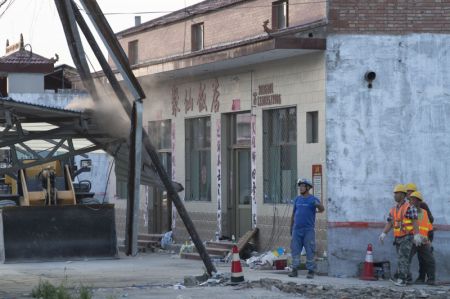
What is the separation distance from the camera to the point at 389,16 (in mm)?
21047

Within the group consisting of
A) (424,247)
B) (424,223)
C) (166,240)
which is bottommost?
(166,240)

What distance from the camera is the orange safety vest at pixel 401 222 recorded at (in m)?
19.5

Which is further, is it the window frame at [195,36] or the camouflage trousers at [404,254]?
the window frame at [195,36]

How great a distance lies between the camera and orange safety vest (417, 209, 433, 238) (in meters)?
19.6

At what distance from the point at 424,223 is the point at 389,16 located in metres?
4.24

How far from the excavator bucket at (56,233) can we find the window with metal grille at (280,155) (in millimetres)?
3729

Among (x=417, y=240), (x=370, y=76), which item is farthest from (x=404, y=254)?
(x=370, y=76)

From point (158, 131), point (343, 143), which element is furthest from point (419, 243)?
point (158, 131)

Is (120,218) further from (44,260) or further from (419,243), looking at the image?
(419,243)

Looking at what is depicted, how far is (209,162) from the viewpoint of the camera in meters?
26.5

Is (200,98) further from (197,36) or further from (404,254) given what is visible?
(404,254)

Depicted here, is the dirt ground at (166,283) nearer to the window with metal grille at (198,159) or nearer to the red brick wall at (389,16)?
the window with metal grille at (198,159)

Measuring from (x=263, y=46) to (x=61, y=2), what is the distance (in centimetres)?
525

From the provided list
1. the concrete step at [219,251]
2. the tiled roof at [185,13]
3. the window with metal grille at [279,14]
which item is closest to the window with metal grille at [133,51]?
the tiled roof at [185,13]
